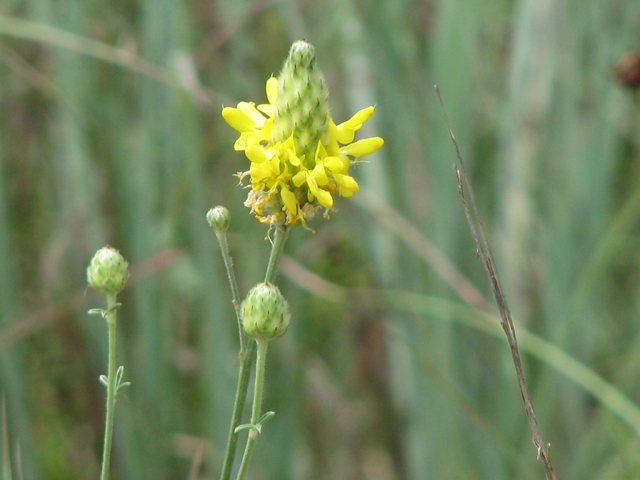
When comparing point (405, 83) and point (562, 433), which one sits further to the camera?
point (562, 433)

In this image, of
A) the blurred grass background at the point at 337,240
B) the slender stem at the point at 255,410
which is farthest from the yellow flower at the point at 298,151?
the blurred grass background at the point at 337,240

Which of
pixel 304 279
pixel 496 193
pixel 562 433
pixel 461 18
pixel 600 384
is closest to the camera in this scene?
pixel 600 384

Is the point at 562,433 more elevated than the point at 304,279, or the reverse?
the point at 304,279

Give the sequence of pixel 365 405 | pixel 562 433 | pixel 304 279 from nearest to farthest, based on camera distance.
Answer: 1. pixel 304 279
2. pixel 562 433
3. pixel 365 405

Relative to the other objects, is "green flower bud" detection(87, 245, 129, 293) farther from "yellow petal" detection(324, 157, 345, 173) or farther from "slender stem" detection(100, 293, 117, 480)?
"yellow petal" detection(324, 157, 345, 173)

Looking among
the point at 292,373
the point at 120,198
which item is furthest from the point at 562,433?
the point at 120,198

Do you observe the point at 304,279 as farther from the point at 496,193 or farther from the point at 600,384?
the point at 600,384

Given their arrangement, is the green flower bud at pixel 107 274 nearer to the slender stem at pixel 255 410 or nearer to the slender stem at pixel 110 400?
the slender stem at pixel 110 400
